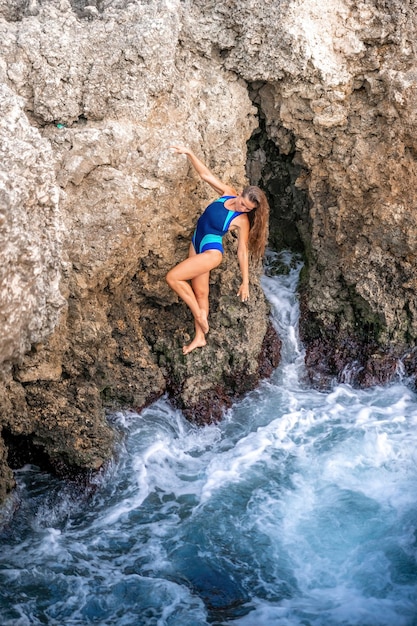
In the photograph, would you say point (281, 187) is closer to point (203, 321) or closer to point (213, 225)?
point (213, 225)

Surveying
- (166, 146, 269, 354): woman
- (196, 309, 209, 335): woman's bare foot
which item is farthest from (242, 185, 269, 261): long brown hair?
(196, 309, 209, 335): woman's bare foot

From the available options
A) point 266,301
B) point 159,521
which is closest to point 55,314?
point 159,521

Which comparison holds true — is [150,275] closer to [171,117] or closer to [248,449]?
[171,117]

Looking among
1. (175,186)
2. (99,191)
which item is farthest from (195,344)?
(99,191)

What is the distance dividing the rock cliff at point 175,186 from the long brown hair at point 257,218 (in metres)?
0.26

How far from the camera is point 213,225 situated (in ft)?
18.3

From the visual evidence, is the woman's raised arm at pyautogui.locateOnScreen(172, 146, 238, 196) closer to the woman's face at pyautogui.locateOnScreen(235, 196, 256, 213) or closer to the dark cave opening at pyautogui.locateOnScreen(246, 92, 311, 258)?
the woman's face at pyautogui.locateOnScreen(235, 196, 256, 213)

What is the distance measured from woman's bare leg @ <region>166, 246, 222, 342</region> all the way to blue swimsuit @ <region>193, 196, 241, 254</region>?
7cm

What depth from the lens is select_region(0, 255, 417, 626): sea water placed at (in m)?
4.28

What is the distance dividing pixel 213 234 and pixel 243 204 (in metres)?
0.34

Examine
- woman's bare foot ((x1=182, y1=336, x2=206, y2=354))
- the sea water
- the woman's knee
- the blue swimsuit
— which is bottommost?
the sea water

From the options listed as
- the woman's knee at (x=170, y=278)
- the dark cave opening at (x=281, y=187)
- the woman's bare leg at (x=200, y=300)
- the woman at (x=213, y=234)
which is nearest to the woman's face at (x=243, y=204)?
the woman at (x=213, y=234)

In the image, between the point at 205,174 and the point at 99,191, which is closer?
the point at 99,191

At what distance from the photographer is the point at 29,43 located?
5145 millimetres
